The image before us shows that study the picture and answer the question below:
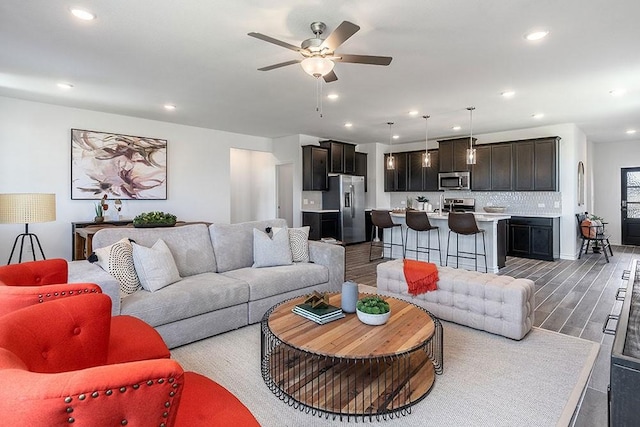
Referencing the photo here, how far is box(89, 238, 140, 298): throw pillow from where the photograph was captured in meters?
2.74

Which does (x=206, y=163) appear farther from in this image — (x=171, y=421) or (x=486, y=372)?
(x=171, y=421)

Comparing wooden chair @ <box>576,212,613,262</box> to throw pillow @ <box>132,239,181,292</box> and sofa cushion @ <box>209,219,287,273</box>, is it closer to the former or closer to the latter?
sofa cushion @ <box>209,219,287,273</box>

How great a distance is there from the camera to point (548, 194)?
6.86 m

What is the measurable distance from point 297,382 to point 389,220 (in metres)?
4.38

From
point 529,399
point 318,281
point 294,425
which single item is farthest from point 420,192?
point 294,425

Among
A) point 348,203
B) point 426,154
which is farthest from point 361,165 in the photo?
point 426,154

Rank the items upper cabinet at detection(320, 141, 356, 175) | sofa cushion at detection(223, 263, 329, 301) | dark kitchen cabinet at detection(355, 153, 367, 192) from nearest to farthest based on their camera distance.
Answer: sofa cushion at detection(223, 263, 329, 301)
upper cabinet at detection(320, 141, 356, 175)
dark kitchen cabinet at detection(355, 153, 367, 192)

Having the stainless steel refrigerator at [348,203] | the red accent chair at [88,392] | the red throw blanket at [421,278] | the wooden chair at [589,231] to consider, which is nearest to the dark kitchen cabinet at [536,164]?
the wooden chair at [589,231]

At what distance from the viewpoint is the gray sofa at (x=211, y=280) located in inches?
103

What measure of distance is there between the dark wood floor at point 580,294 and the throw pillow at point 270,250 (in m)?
1.47

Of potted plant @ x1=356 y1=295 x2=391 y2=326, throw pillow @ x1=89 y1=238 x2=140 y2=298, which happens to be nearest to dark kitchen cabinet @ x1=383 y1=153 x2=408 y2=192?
potted plant @ x1=356 y1=295 x2=391 y2=326

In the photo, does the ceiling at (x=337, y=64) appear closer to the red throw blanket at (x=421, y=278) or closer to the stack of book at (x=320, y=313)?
the red throw blanket at (x=421, y=278)

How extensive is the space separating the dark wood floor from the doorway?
6.79ft

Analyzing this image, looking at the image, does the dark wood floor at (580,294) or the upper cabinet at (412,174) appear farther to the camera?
the upper cabinet at (412,174)
